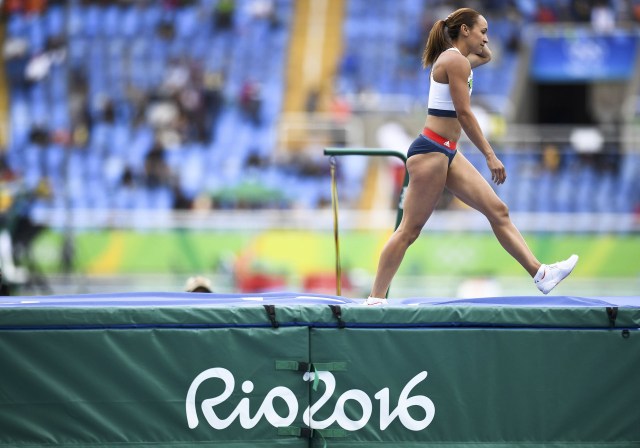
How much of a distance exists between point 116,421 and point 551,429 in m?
1.98

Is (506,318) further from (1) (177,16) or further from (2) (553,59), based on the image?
(1) (177,16)

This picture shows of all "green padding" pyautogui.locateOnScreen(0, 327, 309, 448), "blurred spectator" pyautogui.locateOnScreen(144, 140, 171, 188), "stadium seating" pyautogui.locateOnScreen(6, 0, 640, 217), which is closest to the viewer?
"green padding" pyautogui.locateOnScreen(0, 327, 309, 448)

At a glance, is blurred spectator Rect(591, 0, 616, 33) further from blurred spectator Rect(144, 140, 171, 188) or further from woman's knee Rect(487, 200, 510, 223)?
woman's knee Rect(487, 200, 510, 223)

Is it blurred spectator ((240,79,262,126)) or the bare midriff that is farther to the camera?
blurred spectator ((240,79,262,126))

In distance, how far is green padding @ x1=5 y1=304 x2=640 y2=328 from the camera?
15.3 feet

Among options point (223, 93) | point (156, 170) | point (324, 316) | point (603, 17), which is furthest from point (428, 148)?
point (603, 17)

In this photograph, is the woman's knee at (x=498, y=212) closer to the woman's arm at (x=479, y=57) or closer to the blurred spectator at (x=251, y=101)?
the woman's arm at (x=479, y=57)

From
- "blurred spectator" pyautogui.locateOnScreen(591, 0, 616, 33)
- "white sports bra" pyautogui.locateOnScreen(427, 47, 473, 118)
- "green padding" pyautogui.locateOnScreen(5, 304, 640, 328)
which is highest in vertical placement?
"blurred spectator" pyautogui.locateOnScreen(591, 0, 616, 33)

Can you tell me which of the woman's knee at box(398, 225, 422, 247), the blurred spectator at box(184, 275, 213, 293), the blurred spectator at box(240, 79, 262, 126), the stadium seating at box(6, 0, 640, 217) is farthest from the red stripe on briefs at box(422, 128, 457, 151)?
the blurred spectator at box(240, 79, 262, 126)

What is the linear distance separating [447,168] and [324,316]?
1188 millimetres

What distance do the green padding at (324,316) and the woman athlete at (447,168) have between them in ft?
1.93

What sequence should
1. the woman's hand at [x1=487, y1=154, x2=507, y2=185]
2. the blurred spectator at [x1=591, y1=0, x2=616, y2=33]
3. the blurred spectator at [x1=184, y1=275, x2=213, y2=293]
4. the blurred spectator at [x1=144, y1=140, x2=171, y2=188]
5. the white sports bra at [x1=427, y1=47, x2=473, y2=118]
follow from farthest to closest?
1. the blurred spectator at [x1=591, y1=0, x2=616, y2=33]
2. the blurred spectator at [x1=144, y1=140, x2=171, y2=188]
3. the blurred spectator at [x1=184, y1=275, x2=213, y2=293]
4. the white sports bra at [x1=427, y1=47, x2=473, y2=118]
5. the woman's hand at [x1=487, y1=154, x2=507, y2=185]

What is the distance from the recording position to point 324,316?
4.75 m

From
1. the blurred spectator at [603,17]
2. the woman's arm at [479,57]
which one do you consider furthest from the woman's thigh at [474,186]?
the blurred spectator at [603,17]
